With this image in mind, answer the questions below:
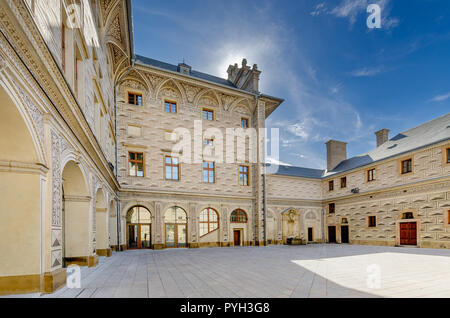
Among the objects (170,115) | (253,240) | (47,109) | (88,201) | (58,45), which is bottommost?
(253,240)

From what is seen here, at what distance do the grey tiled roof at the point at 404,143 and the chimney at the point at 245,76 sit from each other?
881 centimetres

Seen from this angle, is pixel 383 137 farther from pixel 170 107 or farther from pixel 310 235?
pixel 170 107

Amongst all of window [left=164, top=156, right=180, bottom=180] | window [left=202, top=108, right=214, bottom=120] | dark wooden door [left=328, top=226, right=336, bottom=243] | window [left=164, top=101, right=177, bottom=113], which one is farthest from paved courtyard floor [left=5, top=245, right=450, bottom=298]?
dark wooden door [left=328, top=226, right=336, bottom=243]

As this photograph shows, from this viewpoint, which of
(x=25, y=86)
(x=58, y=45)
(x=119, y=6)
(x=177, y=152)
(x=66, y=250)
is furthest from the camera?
(x=177, y=152)

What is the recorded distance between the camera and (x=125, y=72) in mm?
17328

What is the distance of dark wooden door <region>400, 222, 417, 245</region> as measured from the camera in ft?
57.2

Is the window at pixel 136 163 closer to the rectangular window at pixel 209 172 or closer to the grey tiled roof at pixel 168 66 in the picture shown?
the rectangular window at pixel 209 172

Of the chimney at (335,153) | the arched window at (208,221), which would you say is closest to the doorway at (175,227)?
the arched window at (208,221)

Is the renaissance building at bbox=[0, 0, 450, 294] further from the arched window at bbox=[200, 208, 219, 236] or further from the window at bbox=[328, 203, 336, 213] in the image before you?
the window at bbox=[328, 203, 336, 213]

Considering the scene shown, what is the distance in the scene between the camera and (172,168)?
18.7 m

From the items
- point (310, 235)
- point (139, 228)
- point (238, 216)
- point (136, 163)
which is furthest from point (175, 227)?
point (310, 235)
